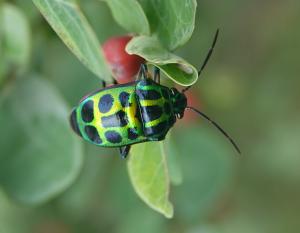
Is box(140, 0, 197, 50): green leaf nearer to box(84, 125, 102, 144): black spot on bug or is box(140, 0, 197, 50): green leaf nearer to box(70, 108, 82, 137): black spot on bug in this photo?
box(84, 125, 102, 144): black spot on bug

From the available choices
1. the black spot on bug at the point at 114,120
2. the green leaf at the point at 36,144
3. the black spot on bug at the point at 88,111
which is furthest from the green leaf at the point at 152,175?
the green leaf at the point at 36,144

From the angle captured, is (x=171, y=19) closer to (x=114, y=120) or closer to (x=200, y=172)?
(x=114, y=120)

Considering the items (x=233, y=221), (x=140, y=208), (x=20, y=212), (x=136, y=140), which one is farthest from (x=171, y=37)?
(x=233, y=221)

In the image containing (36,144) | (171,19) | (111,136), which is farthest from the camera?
(36,144)

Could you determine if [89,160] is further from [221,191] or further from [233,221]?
[233,221]

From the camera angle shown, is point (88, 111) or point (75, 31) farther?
point (88, 111)

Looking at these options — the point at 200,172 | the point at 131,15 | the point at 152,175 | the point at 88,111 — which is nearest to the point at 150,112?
the point at 88,111

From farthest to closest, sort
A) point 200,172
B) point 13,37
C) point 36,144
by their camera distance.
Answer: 1. point 200,172
2. point 36,144
3. point 13,37

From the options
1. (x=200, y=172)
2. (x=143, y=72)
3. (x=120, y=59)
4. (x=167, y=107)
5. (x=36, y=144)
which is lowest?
(x=200, y=172)
